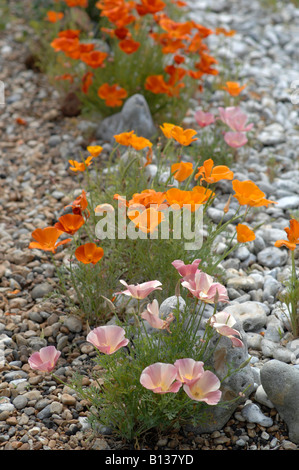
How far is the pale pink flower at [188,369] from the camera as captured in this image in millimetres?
1559

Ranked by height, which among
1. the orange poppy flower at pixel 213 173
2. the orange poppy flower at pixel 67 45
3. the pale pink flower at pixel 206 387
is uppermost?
the orange poppy flower at pixel 67 45

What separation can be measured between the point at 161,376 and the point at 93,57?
2.05 meters

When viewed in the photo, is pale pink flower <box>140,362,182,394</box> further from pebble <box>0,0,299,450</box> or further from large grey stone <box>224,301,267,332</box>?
large grey stone <box>224,301,267,332</box>

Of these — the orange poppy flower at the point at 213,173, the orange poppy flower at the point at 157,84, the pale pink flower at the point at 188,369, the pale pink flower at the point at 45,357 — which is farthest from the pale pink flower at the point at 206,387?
the orange poppy flower at the point at 157,84

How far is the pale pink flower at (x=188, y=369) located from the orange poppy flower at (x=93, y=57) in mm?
1973

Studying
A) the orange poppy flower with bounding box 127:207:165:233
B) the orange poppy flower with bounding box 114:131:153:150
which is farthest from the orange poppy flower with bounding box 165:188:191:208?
the orange poppy flower with bounding box 114:131:153:150

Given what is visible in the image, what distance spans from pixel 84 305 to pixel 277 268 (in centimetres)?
92

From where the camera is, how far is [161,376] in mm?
1566

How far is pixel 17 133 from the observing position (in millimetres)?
3689

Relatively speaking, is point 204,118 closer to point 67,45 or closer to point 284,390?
point 67,45

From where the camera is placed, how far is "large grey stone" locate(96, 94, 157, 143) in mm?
3309

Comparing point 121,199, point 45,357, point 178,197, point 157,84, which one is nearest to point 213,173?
point 178,197

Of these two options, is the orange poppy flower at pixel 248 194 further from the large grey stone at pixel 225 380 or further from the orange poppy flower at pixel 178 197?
the large grey stone at pixel 225 380

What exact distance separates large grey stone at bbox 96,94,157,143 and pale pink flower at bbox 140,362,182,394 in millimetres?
2008
